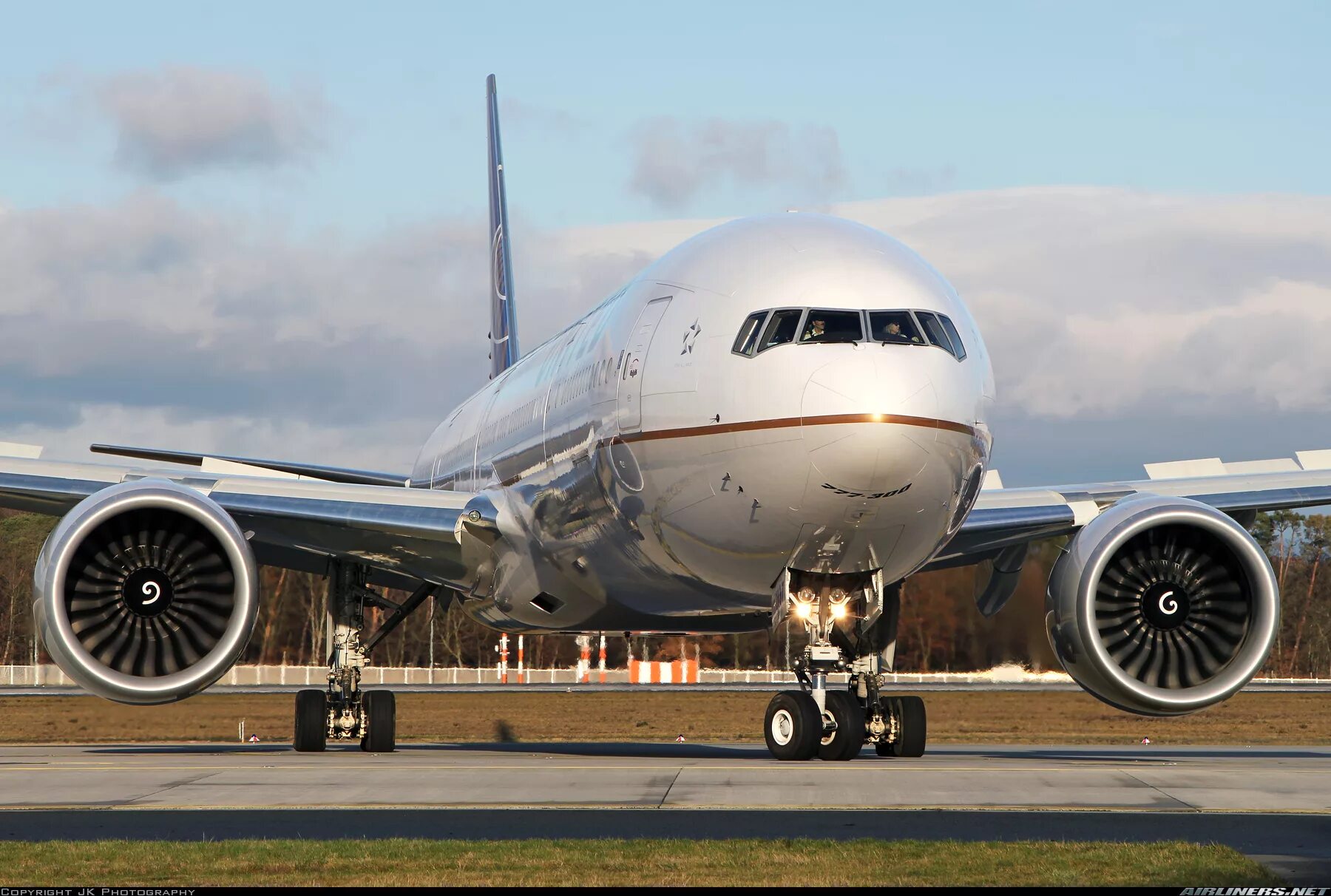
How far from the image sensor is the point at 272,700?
3841cm

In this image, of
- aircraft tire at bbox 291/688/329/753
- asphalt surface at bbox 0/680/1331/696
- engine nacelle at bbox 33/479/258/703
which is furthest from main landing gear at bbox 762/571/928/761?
asphalt surface at bbox 0/680/1331/696

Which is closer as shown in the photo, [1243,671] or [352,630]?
[1243,671]

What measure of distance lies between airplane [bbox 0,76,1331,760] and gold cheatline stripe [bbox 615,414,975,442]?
2 centimetres

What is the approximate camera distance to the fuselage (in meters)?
12.2

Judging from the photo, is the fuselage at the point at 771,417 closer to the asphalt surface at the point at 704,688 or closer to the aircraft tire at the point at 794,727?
the aircraft tire at the point at 794,727

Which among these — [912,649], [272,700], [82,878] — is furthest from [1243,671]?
[272,700]

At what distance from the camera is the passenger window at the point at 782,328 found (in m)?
12.6

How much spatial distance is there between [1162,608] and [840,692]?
3049 mm

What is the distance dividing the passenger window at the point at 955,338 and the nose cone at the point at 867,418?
663mm

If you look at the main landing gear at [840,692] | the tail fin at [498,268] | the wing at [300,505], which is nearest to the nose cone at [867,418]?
the main landing gear at [840,692]

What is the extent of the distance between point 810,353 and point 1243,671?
5636 millimetres

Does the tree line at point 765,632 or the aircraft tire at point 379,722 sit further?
the tree line at point 765,632

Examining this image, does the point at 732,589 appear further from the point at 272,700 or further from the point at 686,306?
the point at 272,700

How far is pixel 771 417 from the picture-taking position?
12289 mm
